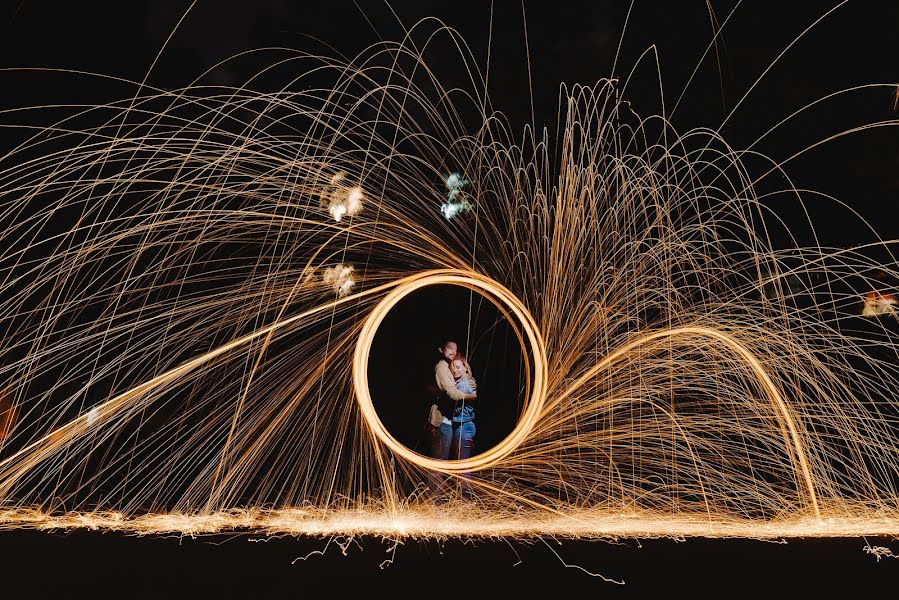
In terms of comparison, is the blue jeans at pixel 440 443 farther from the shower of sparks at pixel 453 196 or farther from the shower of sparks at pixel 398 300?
the shower of sparks at pixel 453 196

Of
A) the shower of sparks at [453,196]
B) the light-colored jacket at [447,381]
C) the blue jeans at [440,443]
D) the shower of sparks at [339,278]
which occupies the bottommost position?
the blue jeans at [440,443]

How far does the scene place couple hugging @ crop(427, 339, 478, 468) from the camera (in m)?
7.17

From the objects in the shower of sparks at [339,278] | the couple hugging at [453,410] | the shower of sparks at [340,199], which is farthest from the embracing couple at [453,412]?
the shower of sparks at [340,199]

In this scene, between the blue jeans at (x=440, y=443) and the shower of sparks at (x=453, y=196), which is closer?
the blue jeans at (x=440, y=443)

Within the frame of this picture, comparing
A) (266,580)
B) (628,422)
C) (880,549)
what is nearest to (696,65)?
(628,422)

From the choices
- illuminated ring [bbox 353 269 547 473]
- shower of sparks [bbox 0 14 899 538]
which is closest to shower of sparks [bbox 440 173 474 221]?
shower of sparks [bbox 0 14 899 538]

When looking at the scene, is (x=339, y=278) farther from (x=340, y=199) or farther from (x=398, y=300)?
(x=340, y=199)

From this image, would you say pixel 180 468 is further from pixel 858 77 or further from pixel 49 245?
pixel 858 77

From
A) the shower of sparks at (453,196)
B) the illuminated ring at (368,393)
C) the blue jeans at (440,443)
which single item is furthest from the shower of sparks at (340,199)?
the blue jeans at (440,443)

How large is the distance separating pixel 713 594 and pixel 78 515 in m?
4.84

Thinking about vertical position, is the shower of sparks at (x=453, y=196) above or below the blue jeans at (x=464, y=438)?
above

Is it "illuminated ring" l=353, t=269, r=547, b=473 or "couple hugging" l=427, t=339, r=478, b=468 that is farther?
"couple hugging" l=427, t=339, r=478, b=468

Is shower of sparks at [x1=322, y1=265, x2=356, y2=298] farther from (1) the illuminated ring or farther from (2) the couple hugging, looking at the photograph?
(1) the illuminated ring

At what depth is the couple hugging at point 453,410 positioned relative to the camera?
717 centimetres
